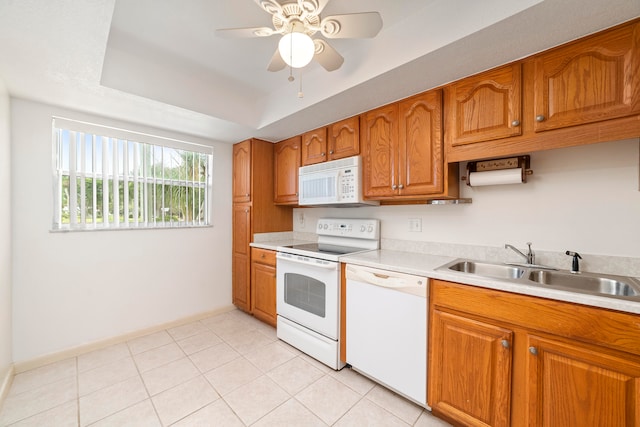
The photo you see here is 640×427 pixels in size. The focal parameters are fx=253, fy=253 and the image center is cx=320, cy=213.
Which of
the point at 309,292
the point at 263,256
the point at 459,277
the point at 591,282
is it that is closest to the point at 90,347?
the point at 263,256

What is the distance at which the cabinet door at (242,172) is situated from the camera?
299 cm

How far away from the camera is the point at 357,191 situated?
7.09ft

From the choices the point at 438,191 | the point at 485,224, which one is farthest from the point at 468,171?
the point at 485,224

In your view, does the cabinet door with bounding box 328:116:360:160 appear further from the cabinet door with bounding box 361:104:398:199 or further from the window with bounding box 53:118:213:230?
the window with bounding box 53:118:213:230

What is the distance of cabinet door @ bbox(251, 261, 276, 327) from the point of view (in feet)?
8.73

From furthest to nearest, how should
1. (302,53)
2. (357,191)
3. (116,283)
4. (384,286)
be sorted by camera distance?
1. (116,283)
2. (357,191)
3. (384,286)
4. (302,53)

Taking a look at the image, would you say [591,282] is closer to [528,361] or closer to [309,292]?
[528,361]

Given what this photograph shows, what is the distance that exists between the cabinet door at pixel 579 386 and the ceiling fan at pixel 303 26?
1709mm

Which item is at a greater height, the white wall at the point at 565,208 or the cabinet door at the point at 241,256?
the white wall at the point at 565,208

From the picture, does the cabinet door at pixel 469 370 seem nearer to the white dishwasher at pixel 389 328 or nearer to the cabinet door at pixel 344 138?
the white dishwasher at pixel 389 328

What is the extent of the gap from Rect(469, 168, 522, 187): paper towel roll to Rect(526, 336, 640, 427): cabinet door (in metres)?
0.93

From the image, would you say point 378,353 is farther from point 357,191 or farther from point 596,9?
point 596,9

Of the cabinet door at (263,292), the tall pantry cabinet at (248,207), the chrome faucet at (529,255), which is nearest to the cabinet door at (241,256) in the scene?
the tall pantry cabinet at (248,207)

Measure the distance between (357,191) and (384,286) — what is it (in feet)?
2.72
